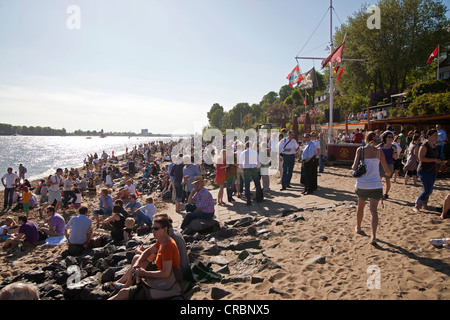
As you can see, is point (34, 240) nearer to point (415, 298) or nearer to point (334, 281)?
point (334, 281)

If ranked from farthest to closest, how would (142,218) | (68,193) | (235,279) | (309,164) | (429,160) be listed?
(68,193) < (309,164) < (142,218) < (429,160) < (235,279)

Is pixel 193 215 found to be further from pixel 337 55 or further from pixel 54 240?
pixel 337 55

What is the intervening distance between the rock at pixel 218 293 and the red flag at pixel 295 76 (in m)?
16.7

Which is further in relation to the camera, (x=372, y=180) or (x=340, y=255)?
(x=372, y=180)

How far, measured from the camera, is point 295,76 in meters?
18.3

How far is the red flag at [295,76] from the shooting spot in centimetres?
1807

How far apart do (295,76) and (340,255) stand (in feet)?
52.1

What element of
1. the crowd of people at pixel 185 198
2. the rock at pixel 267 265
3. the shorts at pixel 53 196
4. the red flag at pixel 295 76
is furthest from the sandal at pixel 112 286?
the red flag at pixel 295 76

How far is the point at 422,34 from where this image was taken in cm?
2686

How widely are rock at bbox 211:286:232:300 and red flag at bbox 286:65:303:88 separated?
1666 cm

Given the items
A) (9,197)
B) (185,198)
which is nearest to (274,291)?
(185,198)

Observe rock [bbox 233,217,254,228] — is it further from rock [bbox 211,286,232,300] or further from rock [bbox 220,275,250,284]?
rock [bbox 211,286,232,300]
